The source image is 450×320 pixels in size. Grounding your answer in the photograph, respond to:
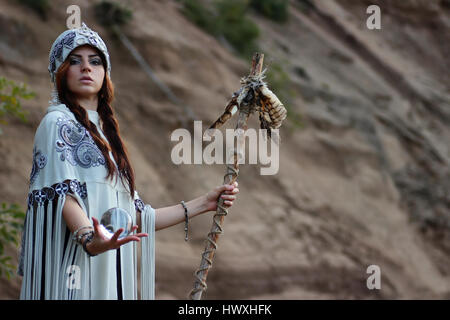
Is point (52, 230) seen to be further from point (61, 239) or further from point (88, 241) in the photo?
point (88, 241)

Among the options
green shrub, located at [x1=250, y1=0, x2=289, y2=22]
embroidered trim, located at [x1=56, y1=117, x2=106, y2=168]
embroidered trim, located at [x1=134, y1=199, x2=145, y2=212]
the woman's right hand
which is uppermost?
green shrub, located at [x1=250, y1=0, x2=289, y2=22]

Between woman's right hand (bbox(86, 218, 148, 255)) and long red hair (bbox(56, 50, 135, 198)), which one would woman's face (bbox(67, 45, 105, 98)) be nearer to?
long red hair (bbox(56, 50, 135, 198))

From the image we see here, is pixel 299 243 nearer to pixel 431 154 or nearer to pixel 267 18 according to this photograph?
pixel 431 154

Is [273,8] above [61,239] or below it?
above

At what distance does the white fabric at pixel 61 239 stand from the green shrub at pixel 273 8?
11.8m

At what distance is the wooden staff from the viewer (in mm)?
3312

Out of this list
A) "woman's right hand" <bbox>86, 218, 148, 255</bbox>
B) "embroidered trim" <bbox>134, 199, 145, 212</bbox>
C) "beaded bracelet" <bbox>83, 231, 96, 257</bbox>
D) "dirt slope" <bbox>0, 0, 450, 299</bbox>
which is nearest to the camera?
"woman's right hand" <bbox>86, 218, 148, 255</bbox>

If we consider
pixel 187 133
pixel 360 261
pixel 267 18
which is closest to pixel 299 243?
pixel 360 261

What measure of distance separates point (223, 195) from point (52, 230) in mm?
877

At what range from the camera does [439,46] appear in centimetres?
1584

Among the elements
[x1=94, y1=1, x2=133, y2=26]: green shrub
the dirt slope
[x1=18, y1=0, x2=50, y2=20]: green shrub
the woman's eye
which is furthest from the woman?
[x1=94, y1=1, x2=133, y2=26]: green shrub

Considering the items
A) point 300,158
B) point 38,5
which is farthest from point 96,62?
point 300,158

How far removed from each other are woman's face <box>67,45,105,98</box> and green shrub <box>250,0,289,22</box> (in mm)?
11568

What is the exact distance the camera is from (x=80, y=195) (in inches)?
120
